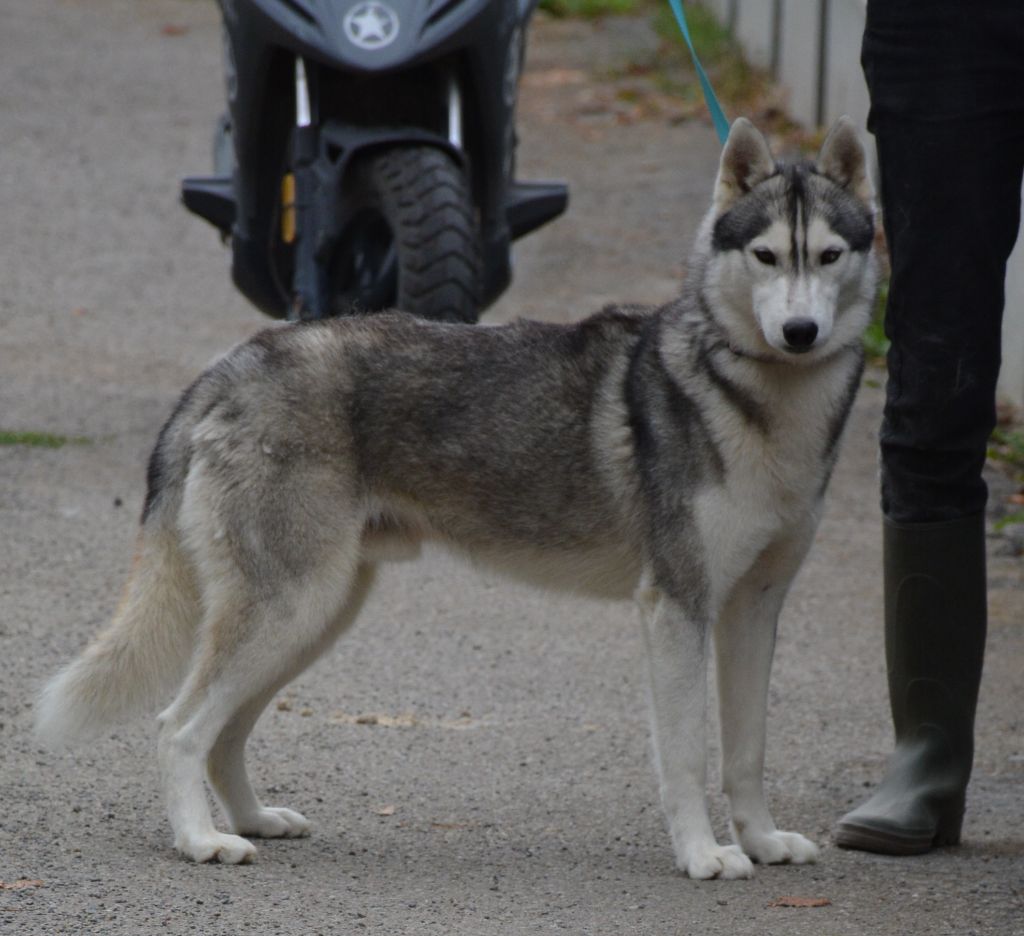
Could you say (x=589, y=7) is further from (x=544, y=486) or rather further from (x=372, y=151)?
(x=544, y=486)

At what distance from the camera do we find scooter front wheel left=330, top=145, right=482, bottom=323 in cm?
566

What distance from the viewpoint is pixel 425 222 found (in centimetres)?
570

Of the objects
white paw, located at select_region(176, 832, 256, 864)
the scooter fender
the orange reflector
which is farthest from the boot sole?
the orange reflector

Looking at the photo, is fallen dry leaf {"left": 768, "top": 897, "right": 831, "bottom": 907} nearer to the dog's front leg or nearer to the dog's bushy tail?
the dog's front leg

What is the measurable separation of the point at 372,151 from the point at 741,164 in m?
2.24

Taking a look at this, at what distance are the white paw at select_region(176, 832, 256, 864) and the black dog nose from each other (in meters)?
1.53

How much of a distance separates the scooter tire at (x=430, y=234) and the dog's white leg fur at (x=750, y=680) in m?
1.93

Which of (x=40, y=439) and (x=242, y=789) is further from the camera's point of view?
(x=40, y=439)

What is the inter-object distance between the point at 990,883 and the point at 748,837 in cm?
54

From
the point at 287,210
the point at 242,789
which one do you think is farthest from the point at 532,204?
the point at 242,789

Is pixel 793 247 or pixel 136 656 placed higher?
pixel 793 247

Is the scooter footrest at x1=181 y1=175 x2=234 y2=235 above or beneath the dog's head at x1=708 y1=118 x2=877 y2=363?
beneath

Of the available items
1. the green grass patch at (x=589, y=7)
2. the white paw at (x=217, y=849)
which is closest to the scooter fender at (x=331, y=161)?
the white paw at (x=217, y=849)

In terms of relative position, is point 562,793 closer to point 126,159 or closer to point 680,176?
point 680,176
